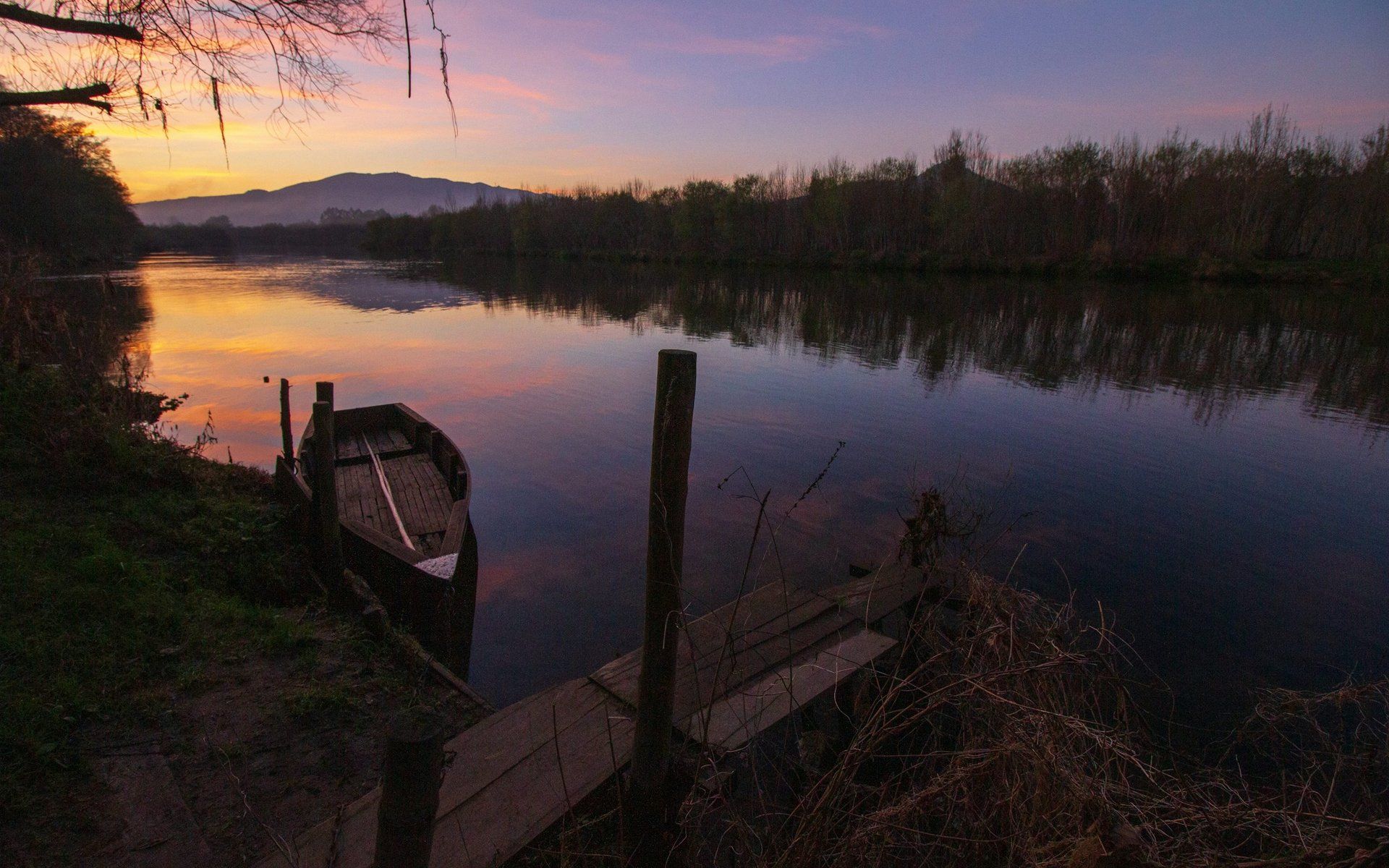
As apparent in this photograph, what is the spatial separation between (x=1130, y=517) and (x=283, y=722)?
11.1 meters

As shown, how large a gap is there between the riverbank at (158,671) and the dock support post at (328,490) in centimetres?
41

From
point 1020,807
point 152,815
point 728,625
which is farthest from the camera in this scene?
point 728,625

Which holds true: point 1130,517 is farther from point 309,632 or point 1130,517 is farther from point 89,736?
point 89,736

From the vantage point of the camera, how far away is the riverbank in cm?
365

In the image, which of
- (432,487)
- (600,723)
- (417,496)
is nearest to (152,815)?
(600,723)

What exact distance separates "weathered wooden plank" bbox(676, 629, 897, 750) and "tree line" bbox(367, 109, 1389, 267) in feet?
196

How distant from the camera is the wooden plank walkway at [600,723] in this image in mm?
3117

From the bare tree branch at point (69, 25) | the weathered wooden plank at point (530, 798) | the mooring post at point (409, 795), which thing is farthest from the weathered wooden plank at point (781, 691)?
the bare tree branch at point (69, 25)

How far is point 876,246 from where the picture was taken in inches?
2832

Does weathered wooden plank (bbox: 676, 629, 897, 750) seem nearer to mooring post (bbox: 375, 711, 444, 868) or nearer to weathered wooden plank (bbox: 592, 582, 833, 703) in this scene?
weathered wooden plank (bbox: 592, 582, 833, 703)

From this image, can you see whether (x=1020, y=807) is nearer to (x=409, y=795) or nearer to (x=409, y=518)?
(x=409, y=795)

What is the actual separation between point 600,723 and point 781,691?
4.10 ft

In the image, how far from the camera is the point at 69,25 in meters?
4.90

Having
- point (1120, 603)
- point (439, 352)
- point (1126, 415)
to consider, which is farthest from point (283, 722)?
point (439, 352)
